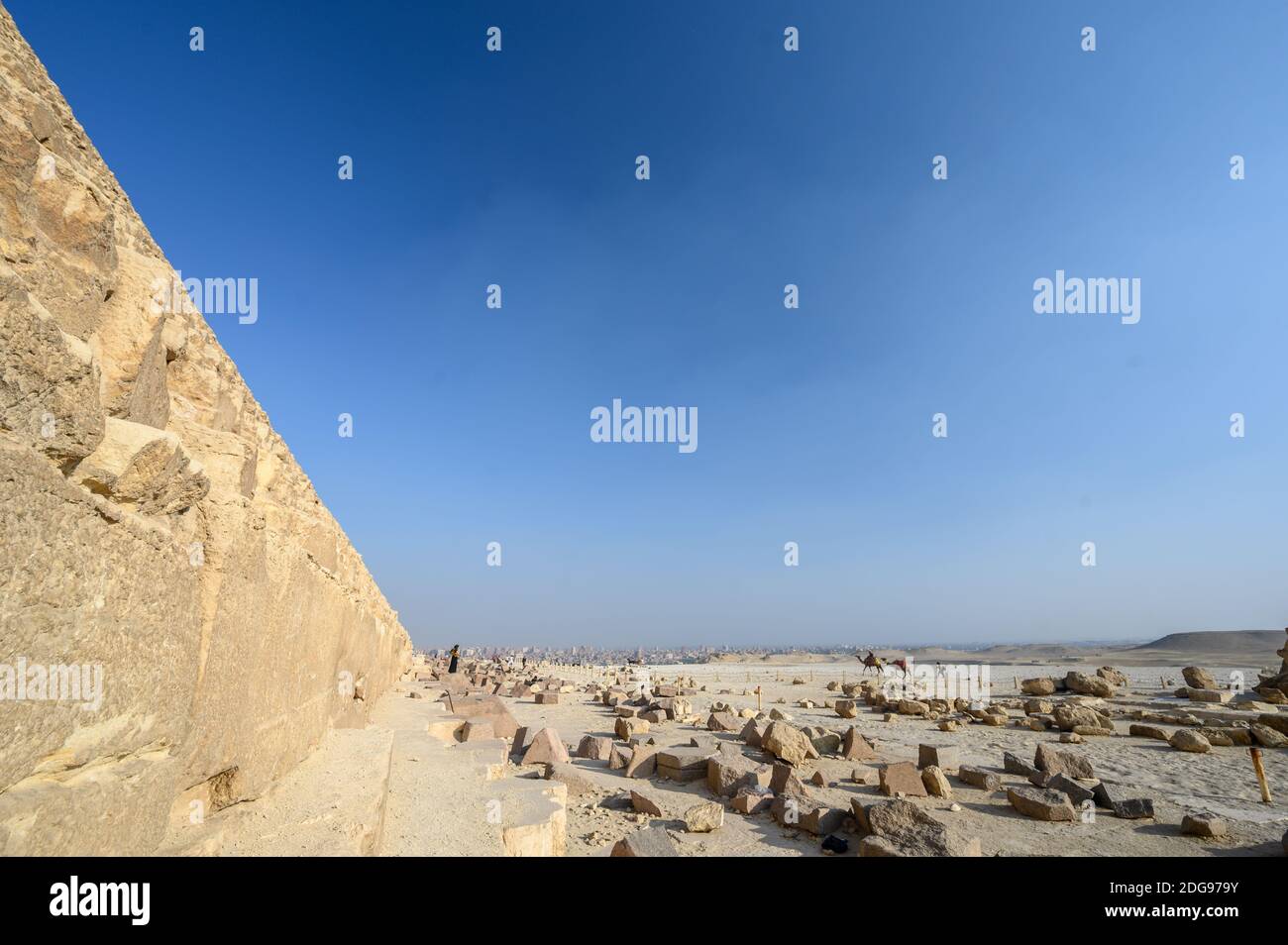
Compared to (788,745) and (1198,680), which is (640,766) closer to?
(788,745)

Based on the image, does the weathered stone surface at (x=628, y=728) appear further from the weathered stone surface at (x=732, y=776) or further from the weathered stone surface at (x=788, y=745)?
the weathered stone surface at (x=732, y=776)

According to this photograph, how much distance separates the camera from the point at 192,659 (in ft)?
9.39

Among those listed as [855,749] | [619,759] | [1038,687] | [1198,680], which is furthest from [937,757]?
[1198,680]

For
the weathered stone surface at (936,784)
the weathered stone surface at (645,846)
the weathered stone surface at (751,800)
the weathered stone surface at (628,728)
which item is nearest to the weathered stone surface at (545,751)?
the weathered stone surface at (628,728)

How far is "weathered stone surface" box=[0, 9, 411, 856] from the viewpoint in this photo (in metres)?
1.82

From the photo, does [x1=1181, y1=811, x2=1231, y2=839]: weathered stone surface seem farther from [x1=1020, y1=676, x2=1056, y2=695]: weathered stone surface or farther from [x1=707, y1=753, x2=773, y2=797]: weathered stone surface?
[x1=1020, y1=676, x2=1056, y2=695]: weathered stone surface

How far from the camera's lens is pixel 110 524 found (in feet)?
7.18

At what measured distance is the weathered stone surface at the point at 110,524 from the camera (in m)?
1.82

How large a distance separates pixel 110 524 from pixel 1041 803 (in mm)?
9365

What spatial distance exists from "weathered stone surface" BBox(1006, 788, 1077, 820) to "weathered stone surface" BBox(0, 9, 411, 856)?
8.37 m

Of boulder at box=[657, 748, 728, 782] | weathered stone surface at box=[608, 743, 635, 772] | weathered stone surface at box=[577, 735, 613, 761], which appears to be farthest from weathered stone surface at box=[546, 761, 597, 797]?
weathered stone surface at box=[577, 735, 613, 761]
